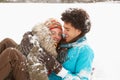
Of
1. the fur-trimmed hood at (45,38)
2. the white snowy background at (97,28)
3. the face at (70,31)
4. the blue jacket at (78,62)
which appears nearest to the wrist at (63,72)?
the blue jacket at (78,62)

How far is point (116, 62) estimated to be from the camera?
6.83 m

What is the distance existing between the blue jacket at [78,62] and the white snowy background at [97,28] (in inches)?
77.0

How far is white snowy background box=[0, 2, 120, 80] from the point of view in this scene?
6.44 metres

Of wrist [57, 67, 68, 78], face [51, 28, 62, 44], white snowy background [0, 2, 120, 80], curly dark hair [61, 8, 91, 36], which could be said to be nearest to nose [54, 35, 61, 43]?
face [51, 28, 62, 44]

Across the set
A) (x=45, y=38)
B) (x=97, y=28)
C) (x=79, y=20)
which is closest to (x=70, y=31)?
(x=79, y=20)

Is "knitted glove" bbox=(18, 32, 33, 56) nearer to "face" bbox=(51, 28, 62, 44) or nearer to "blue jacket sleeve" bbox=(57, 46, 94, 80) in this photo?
"face" bbox=(51, 28, 62, 44)

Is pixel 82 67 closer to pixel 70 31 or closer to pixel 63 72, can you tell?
pixel 63 72

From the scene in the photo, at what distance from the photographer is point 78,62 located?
355cm

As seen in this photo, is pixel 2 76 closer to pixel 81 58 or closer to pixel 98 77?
pixel 81 58

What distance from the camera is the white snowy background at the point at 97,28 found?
21.1ft

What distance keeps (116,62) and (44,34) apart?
3.43 meters

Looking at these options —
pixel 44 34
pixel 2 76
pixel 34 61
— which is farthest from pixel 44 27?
pixel 2 76

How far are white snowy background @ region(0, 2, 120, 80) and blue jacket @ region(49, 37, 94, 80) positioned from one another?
1.96m

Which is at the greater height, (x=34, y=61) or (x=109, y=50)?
(x=34, y=61)
